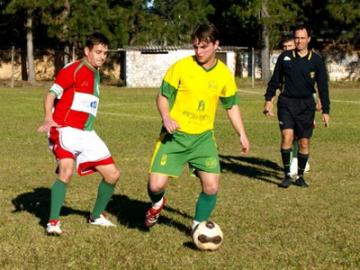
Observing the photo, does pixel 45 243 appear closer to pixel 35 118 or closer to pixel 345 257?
pixel 345 257

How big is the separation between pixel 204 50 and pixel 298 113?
390 centimetres

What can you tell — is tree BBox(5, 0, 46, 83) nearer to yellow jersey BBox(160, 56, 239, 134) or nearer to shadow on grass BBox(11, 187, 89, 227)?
shadow on grass BBox(11, 187, 89, 227)

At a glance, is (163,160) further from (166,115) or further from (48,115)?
(48,115)

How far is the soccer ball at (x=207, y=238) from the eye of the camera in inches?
241

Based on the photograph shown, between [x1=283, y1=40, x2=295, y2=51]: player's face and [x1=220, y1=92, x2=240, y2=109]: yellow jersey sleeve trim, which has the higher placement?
[x1=283, y1=40, x2=295, y2=51]: player's face

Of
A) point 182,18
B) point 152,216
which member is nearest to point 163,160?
point 152,216

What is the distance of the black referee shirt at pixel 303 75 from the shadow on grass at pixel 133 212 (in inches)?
101

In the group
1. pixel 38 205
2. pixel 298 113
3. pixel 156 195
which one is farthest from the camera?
pixel 298 113

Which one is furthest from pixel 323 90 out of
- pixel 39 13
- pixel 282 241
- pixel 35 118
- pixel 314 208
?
pixel 39 13

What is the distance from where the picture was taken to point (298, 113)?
9844mm

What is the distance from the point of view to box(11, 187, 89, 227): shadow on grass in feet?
25.4

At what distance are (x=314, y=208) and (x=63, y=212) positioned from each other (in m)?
2.81

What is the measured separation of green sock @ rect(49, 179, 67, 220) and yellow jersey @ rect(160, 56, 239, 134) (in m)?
1.28

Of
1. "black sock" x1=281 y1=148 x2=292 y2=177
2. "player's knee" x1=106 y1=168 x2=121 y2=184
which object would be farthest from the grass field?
"player's knee" x1=106 y1=168 x2=121 y2=184
